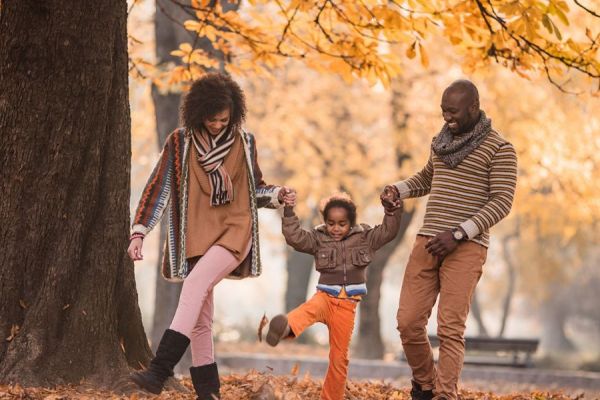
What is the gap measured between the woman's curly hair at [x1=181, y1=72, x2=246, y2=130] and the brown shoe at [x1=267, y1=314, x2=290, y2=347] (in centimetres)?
125

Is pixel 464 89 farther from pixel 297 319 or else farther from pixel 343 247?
pixel 297 319

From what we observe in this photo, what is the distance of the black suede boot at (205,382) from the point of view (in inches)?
215

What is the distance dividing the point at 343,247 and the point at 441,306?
73 cm

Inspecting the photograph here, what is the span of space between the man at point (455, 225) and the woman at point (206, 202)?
1.02 metres

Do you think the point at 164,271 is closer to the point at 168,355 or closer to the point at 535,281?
the point at 168,355

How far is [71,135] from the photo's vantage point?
612 centimetres

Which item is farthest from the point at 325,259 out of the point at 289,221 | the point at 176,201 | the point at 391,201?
the point at 176,201

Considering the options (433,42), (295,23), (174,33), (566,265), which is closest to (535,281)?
(566,265)

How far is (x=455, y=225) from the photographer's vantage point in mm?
5777

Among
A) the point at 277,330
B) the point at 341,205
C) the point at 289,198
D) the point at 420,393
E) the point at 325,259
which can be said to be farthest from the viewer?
the point at 420,393

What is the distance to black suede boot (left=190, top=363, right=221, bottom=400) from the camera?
5.47 meters

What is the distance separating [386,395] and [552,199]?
44.6 feet

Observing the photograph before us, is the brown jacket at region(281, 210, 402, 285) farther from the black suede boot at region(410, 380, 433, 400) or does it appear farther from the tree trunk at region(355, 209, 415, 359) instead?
the tree trunk at region(355, 209, 415, 359)

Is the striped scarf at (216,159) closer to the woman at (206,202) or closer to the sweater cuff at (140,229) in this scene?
the woman at (206,202)
